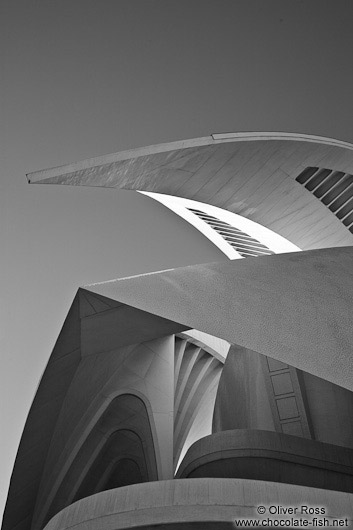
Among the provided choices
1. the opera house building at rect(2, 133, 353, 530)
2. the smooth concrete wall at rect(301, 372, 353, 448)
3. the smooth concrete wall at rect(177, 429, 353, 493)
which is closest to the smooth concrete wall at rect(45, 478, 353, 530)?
the opera house building at rect(2, 133, 353, 530)

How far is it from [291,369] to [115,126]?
21.1ft

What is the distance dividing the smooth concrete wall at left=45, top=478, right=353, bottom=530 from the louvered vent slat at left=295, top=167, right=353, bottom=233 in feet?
36.9

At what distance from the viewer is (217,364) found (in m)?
23.0

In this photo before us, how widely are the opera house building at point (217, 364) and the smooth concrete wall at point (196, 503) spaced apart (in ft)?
0.04

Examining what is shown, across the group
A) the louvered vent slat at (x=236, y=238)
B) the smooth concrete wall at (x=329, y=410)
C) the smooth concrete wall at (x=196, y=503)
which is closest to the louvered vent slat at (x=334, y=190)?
the louvered vent slat at (x=236, y=238)

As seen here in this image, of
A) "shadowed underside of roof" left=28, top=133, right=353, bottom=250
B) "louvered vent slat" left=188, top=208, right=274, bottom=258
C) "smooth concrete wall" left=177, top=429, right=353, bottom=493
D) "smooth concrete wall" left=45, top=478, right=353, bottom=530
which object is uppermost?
"louvered vent slat" left=188, top=208, right=274, bottom=258

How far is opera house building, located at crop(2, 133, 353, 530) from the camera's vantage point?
22.2 ft

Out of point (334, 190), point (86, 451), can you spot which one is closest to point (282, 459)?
point (86, 451)

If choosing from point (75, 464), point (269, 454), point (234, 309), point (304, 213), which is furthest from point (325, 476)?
point (304, 213)

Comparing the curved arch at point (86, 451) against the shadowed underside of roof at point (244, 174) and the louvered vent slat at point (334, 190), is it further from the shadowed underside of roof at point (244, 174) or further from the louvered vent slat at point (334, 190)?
the louvered vent slat at point (334, 190)

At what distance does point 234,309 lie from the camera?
852cm

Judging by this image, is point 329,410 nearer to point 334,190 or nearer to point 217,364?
point 334,190

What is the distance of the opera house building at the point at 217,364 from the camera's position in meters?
6.77

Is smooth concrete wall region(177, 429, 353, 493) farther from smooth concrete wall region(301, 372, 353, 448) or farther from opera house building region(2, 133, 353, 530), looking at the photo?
smooth concrete wall region(301, 372, 353, 448)
